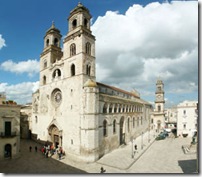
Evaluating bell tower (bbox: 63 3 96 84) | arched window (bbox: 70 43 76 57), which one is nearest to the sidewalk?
bell tower (bbox: 63 3 96 84)

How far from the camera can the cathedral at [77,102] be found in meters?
13.0

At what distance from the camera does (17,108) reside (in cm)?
1314

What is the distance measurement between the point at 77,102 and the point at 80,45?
4.74 m

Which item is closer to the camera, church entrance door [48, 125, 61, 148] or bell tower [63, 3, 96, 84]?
bell tower [63, 3, 96, 84]

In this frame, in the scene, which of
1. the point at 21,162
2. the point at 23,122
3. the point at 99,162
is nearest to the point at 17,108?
the point at 21,162

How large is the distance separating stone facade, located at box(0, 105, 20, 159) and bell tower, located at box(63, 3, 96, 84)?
17.9 ft

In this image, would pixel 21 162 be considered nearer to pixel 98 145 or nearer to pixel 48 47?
pixel 98 145

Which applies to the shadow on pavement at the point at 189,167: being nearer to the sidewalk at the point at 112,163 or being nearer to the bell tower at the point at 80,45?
the sidewalk at the point at 112,163

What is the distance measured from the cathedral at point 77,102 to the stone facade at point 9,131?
3.60 metres

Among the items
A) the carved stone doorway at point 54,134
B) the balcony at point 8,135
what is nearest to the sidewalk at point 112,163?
the carved stone doorway at point 54,134

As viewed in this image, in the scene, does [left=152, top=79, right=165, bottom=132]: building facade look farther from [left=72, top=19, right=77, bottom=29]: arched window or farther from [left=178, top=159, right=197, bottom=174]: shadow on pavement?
[left=72, top=19, right=77, bottom=29]: arched window

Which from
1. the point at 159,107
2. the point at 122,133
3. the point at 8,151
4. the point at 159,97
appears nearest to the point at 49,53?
the point at 8,151

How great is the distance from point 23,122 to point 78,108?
12313 millimetres

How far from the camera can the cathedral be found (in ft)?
42.5
